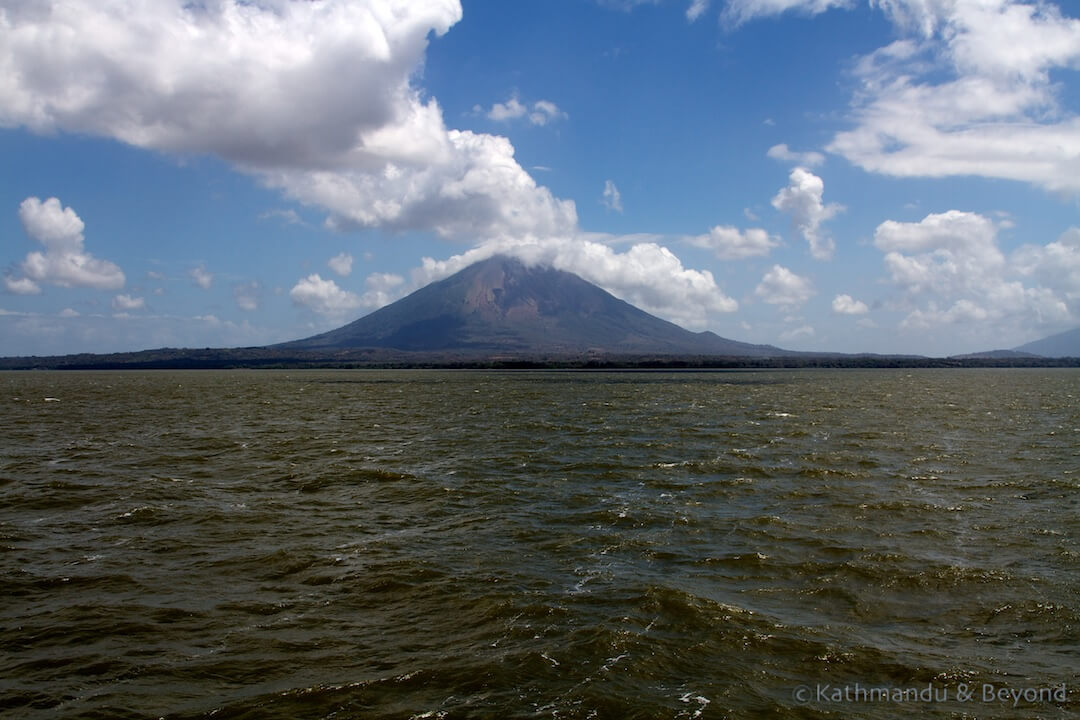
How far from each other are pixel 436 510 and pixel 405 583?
7652 millimetres

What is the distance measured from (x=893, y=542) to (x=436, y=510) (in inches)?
538

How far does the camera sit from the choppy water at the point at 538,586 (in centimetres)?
1098

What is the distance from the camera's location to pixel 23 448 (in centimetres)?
3912

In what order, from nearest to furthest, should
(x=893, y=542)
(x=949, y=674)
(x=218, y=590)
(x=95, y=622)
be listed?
(x=949, y=674) → (x=95, y=622) → (x=218, y=590) → (x=893, y=542)

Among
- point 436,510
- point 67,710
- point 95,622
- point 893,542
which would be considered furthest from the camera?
point 436,510

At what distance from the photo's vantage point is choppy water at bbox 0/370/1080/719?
10977mm

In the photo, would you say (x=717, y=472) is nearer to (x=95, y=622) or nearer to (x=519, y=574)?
(x=519, y=574)

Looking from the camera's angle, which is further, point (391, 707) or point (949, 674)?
point (949, 674)

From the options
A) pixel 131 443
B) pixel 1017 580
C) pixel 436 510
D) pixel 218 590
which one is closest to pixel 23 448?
pixel 131 443

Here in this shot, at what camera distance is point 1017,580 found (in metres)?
16.3

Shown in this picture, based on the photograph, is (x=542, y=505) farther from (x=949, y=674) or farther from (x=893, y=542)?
(x=949, y=674)

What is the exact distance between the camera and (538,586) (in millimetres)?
15789

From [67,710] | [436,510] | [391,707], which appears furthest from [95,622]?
[436,510]

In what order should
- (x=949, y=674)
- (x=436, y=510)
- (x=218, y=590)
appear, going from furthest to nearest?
(x=436, y=510) < (x=218, y=590) < (x=949, y=674)
